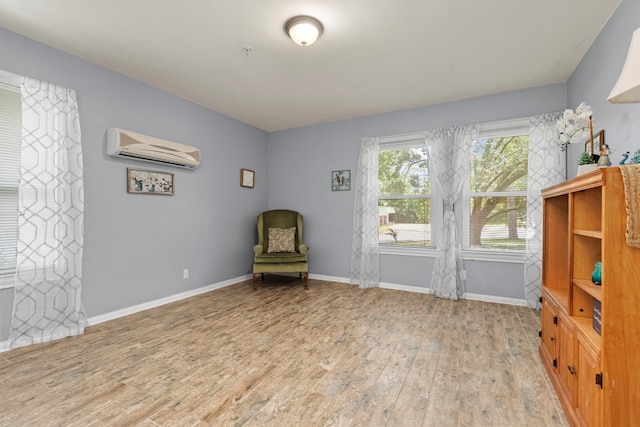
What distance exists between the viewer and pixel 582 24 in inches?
91.1

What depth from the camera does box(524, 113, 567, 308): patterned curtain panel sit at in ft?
10.9

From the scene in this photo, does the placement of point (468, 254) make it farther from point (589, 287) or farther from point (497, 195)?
point (589, 287)

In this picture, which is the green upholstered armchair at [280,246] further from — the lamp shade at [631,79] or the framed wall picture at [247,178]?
the lamp shade at [631,79]

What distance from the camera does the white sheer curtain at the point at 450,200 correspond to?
379 centimetres

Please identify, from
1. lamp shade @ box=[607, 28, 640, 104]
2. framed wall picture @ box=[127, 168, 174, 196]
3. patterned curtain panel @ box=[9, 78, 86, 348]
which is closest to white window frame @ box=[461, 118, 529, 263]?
lamp shade @ box=[607, 28, 640, 104]

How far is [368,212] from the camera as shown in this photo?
4410 millimetres

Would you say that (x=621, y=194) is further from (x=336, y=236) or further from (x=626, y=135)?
(x=336, y=236)

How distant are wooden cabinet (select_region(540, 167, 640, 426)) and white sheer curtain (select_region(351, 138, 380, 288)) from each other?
98.3 inches

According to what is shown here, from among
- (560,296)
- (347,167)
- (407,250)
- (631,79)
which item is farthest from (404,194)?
(631,79)

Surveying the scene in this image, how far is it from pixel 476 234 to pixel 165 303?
162 inches

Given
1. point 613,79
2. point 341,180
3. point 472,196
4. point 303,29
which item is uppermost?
point 303,29

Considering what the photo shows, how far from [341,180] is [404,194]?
1.03m

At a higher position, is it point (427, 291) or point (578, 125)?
point (578, 125)

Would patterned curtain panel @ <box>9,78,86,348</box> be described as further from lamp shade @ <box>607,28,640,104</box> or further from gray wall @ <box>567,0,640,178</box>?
gray wall @ <box>567,0,640,178</box>
